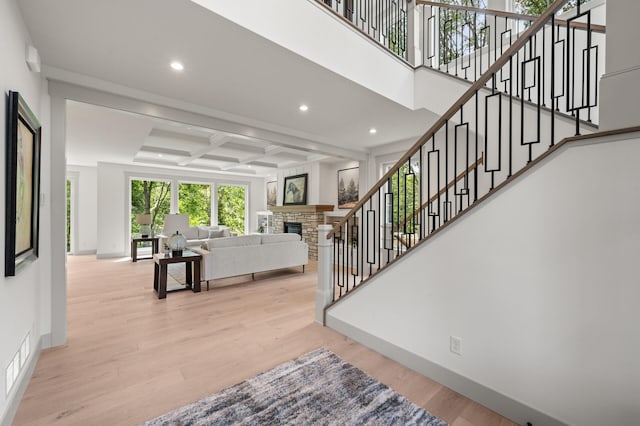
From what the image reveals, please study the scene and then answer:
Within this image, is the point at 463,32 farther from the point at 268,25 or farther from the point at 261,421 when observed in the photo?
the point at 261,421

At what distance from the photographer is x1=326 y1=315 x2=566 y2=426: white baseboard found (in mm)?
1591

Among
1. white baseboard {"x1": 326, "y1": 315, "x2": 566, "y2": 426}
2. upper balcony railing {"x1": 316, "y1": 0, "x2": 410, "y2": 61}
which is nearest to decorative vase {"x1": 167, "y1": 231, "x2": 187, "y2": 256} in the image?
white baseboard {"x1": 326, "y1": 315, "x2": 566, "y2": 426}

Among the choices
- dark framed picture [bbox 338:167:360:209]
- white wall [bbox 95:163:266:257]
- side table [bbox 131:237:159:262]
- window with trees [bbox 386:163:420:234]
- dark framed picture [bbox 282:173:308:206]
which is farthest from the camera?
dark framed picture [bbox 282:173:308:206]

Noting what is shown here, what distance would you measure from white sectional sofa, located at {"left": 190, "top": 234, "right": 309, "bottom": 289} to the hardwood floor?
43cm

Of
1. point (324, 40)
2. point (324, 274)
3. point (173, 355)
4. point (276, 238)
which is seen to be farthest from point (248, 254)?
point (324, 40)

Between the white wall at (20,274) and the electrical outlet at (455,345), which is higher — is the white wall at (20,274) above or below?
above

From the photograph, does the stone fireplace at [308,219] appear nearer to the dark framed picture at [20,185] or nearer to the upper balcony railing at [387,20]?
the upper balcony railing at [387,20]

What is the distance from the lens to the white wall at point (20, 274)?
1541mm

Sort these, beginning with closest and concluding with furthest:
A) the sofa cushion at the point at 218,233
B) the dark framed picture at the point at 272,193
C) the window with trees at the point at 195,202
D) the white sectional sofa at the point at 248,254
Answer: the white sectional sofa at the point at 248,254
the sofa cushion at the point at 218,233
the window with trees at the point at 195,202
the dark framed picture at the point at 272,193

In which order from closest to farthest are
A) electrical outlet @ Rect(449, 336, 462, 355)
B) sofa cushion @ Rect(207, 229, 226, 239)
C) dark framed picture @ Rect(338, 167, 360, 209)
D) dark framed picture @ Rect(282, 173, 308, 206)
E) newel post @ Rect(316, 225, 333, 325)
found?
electrical outlet @ Rect(449, 336, 462, 355), newel post @ Rect(316, 225, 333, 325), dark framed picture @ Rect(338, 167, 360, 209), dark framed picture @ Rect(282, 173, 308, 206), sofa cushion @ Rect(207, 229, 226, 239)

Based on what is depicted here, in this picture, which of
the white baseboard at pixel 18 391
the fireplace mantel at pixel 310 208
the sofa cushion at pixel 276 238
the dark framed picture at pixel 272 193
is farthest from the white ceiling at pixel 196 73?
the dark framed picture at pixel 272 193

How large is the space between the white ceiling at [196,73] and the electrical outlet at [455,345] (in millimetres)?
2450

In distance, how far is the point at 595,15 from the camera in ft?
9.50

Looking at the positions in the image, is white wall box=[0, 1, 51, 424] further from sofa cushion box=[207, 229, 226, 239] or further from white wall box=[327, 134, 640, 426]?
sofa cushion box=[207, 229, 226, 239]
